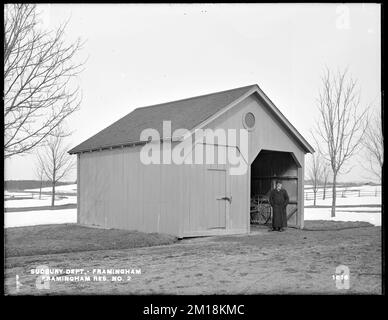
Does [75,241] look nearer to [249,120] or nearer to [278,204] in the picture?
[249,120]

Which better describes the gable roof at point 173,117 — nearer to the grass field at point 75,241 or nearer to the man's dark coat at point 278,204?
the man's dark coat at point 278,204

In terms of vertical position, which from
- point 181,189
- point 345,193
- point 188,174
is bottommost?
point 345,193

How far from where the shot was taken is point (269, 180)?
65.4 ft

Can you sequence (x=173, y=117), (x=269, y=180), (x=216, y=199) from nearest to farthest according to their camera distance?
(x=216, y=199) → (x=173, y=117) → (x=269, y=180)

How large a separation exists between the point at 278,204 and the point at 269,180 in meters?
2.61

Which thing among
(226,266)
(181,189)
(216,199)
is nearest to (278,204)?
(216,199)

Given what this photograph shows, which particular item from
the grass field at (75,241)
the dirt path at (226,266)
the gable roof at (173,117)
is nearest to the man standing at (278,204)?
the gable roof at (173,117)

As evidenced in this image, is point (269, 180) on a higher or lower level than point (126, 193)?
higher

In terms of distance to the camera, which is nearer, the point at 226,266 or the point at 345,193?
the point at 226,266

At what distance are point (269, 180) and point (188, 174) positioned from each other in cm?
657

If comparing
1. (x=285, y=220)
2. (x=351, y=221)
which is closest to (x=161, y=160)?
(x=285, y=220)

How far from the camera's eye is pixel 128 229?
16.0 m

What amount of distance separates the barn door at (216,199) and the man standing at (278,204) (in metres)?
2.57

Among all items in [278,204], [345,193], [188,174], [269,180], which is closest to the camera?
[188,174]
